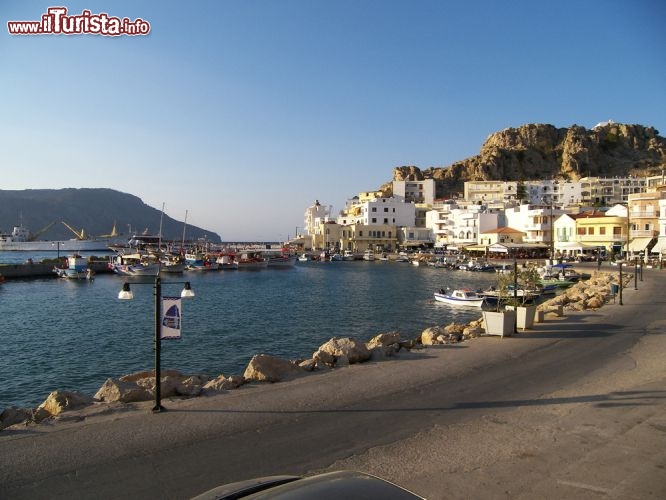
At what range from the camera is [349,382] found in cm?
902

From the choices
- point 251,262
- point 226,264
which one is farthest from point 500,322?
point 251,262

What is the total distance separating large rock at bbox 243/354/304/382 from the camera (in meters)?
9.32

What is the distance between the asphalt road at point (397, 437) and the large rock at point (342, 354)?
30.4 inches

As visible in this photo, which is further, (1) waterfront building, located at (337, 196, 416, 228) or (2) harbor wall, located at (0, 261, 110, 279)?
(1) waterfront building, located at (337, 196, 416, 228)

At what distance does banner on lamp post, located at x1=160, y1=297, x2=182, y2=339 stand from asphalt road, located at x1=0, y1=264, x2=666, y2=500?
117 cm

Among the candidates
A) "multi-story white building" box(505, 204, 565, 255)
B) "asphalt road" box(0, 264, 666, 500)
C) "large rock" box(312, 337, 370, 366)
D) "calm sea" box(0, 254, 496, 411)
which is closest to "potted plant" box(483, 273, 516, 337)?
"asphalt road" box(0, 264, 666, 500)

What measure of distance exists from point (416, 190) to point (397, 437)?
118456 millimetres

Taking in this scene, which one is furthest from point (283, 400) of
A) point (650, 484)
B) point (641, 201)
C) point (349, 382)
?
point (641, 201)

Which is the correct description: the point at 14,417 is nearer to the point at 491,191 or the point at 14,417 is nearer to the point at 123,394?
the point at 123,394

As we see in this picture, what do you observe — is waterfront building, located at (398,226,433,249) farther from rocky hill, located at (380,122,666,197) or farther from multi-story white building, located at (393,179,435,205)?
rocky hill, located at (380,122,666,197)

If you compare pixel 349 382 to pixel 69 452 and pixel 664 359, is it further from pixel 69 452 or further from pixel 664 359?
pixel 664 359

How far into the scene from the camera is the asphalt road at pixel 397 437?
5203 millimetres

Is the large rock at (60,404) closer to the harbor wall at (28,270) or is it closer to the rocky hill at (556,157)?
the harbor wall at (28,270)

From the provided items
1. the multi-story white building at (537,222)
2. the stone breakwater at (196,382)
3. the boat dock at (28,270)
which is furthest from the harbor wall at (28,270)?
the multi-story white building at (537,222)
